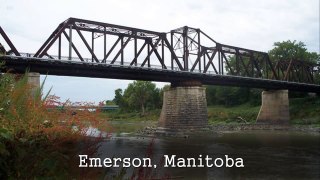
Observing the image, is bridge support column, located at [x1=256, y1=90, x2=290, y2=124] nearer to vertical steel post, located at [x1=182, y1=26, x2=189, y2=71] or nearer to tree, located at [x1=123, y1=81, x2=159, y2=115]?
vertical steel post, located at [x1=182, y1=26, x2=189, y2=71]

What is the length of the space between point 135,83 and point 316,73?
7075cm

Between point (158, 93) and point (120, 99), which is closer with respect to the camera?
point (158, 93)

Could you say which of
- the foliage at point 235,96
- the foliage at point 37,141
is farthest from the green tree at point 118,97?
the foliage at point 37,141

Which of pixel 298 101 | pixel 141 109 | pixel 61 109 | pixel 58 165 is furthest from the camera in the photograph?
pixel 141 109

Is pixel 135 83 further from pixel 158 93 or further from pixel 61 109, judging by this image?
pixel 61 109

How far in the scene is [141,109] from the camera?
480 feet

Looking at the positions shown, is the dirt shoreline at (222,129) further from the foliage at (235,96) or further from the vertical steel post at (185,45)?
the foliage at (235,96)

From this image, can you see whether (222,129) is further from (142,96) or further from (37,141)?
(142,96)

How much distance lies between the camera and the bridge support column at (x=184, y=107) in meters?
60.7

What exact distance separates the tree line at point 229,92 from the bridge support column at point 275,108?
2344cm

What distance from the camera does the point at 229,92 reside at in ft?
404

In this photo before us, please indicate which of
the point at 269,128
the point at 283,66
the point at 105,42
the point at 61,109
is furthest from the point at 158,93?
the point at 61,109

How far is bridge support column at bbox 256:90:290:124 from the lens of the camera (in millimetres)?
83375

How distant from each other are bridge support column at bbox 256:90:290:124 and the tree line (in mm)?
23440
